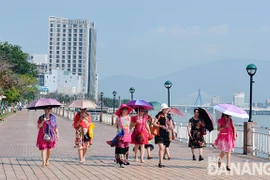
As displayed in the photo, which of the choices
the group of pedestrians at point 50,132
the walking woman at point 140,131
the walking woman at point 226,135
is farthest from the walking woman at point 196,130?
the group of pedestrians at point 50,132

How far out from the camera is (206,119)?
552 inches

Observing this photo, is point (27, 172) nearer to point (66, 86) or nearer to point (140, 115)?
point (140, 115)

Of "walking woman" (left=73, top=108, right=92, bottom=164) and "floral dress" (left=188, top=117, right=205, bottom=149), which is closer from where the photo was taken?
"walking woman" (left=73, top=108, right=92, bottom=164)

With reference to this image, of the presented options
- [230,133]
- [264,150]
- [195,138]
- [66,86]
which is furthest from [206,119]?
[66,86]

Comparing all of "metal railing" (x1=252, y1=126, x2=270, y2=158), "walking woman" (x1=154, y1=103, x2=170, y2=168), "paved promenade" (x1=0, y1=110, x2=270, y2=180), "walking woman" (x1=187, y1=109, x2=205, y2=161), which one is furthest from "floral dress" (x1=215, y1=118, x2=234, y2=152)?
"metal railing" (x1=252, y1=126, x2=270, y2=158)

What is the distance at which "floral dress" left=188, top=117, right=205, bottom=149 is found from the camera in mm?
14086

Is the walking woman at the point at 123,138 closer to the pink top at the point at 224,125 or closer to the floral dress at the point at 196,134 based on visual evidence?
the floral dress at the point at 196,134

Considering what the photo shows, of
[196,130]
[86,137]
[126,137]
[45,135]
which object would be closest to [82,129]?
[86,137]

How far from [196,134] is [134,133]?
1.81 m

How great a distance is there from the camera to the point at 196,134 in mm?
Result: 14242

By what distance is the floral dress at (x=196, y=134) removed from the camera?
46.2 feet

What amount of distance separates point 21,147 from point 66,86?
176 metres

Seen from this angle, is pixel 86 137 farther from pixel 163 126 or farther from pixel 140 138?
pixel 163 126

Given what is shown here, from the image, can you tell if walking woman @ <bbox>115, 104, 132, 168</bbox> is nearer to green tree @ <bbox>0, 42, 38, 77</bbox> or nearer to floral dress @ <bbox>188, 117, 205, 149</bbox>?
floral dress @ <bbox>188, 117, 205, 149</bbox>
